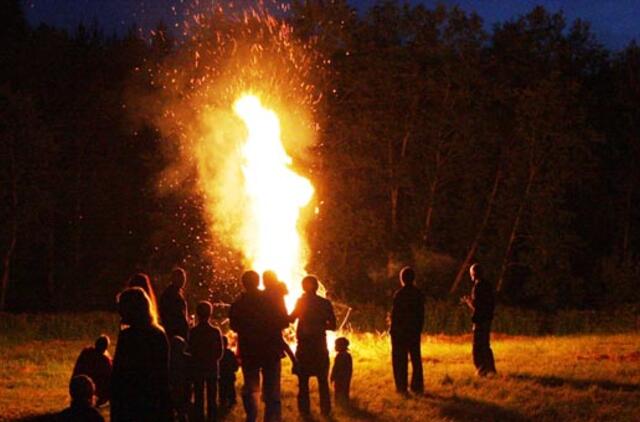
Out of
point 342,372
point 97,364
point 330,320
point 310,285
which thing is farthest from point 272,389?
point 97,364

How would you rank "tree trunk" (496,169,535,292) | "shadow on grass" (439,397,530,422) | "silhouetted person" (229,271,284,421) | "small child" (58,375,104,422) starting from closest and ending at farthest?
"small child" (58,375,104,422) → "silhouetted person" (229,271,284,421) → "shadow on grass" (439,397,530,422) → "tree trunk" (496,169,535,292)

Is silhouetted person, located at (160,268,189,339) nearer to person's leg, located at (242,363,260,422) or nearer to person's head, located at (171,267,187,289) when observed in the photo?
person's head, located at (171,267,187,289)

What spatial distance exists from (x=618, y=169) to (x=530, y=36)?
8.04m

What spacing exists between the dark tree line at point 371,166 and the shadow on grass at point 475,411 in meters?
21.3

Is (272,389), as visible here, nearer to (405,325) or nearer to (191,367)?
(191,367)

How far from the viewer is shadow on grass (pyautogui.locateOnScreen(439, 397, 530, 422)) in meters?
10.7

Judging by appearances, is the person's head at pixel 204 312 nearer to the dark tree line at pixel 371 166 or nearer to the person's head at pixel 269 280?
the person's head at pixel 269 280

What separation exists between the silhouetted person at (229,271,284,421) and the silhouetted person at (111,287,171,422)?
286 centimetres

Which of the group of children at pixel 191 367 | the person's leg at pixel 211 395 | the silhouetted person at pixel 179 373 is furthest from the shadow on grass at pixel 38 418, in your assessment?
the person's leg at pixel 211 395

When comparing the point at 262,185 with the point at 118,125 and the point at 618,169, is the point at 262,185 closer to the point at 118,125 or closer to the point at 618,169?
the point at 118,125

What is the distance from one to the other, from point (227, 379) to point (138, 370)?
503cm

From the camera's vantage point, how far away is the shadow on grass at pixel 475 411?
10688 millimetres

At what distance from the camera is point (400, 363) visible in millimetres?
12328

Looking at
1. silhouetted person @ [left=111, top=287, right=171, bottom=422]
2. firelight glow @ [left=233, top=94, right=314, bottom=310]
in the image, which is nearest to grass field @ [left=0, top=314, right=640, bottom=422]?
firelight glow @ [left=233, top=94, right=314, bottom=310]
